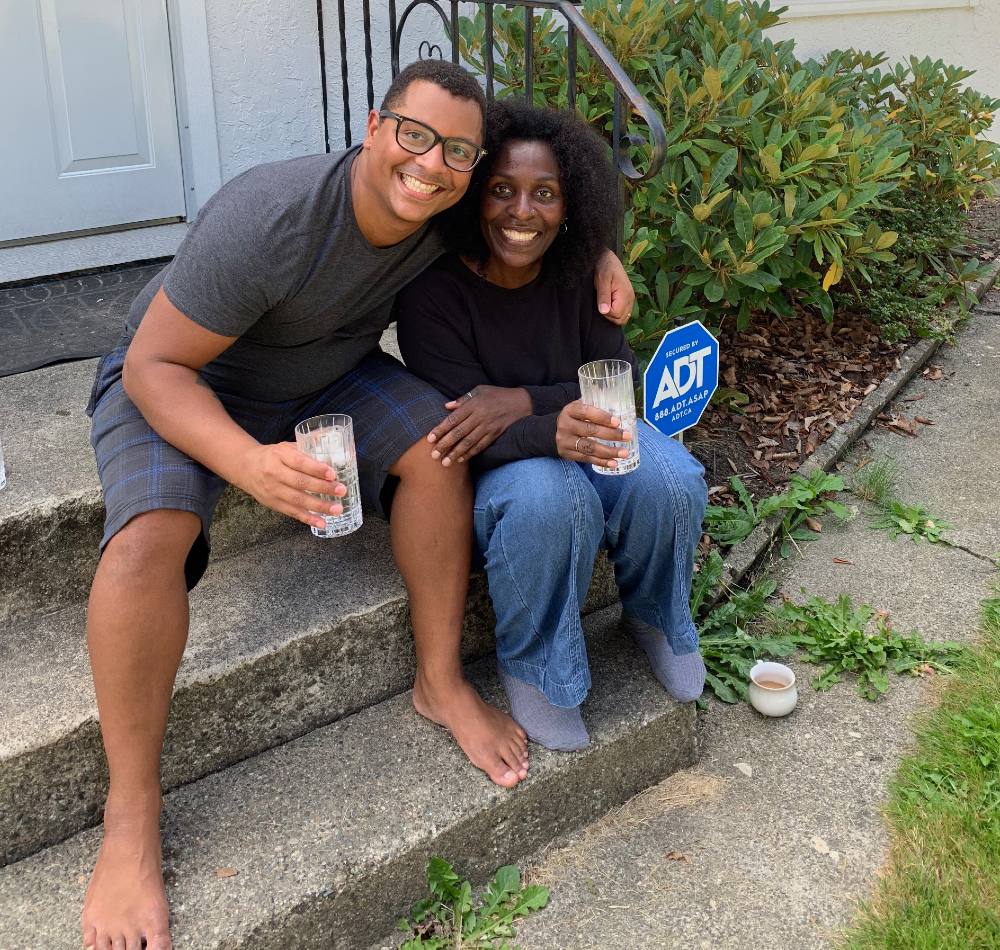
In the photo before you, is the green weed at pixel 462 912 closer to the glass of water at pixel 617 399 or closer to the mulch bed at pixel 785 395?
the glass of water at pixel 617 399

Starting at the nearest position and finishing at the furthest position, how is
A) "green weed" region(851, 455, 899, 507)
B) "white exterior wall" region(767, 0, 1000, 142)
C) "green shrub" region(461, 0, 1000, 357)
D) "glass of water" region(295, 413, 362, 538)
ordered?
1. "glass of water" region(295, 413, 362, 538)
2. "green shrub" region(461, 0, 1000, 357)
3. "green weed" region(851, 455, 899, 507)
4. "white exterior wall" region(767, 0, 1000, 142)

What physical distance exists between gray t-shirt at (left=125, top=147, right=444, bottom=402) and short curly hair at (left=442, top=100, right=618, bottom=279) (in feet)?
0.29

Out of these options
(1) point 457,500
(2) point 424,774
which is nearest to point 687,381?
(1) point 457,500

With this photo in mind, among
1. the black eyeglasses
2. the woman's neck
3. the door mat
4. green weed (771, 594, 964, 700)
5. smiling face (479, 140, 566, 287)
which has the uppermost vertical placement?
the black eyeglasses

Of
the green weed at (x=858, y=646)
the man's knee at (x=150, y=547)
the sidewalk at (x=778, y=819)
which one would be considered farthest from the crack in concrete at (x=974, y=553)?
the man's knee at (x=150, y=547)

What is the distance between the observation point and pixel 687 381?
2.91m

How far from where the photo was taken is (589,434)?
231cm

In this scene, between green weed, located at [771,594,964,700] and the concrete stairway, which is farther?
green weed, located at [771,594,964,700]

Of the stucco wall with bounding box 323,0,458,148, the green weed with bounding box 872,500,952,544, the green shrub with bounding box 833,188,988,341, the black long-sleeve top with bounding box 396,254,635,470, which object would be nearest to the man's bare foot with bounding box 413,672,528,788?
the black long-sleeve top with bounding box 396,254,635,470

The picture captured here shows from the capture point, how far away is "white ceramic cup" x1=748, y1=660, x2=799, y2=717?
9.25 feet

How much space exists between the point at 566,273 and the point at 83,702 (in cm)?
141

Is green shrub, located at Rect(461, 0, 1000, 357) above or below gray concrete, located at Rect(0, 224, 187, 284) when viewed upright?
above

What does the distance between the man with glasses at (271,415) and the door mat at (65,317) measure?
1.09 m

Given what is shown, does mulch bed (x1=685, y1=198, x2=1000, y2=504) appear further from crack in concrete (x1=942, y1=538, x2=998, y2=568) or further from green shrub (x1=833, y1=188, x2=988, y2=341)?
crack in concrete (x1=942, y1=538, x2=998, y2=568)
